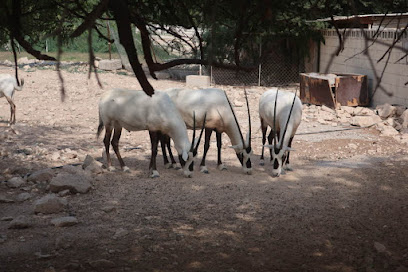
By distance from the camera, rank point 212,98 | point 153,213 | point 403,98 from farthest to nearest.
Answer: point 403,98
point 212,98
point 153,213

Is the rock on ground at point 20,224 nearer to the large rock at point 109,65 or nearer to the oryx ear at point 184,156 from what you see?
the oryx ear at point 184,156

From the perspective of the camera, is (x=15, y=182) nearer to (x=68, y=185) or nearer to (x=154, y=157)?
(x=68, y=185)

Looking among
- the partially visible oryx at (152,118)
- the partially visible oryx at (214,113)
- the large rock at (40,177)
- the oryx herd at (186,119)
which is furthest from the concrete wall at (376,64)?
the large rock at (40,177)

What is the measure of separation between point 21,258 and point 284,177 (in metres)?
4.46

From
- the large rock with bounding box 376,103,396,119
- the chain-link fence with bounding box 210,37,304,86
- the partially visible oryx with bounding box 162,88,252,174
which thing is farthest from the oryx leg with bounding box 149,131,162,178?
the chain-link fence with bounding box 210,37,304,86

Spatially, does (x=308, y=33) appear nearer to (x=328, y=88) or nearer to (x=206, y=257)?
(x=328, y=88)

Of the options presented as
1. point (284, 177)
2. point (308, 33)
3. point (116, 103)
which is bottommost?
point (284, 177)

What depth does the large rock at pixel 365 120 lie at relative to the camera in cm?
1269

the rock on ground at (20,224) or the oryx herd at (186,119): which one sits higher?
the oryx herd at (186,119)

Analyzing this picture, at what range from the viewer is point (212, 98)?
29.8 feet

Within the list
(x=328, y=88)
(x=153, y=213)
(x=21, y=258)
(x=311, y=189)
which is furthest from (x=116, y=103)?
(x=328, y=88)

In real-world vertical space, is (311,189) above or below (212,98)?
below

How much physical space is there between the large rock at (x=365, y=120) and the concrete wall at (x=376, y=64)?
2.49ft

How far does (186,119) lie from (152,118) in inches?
32.2
